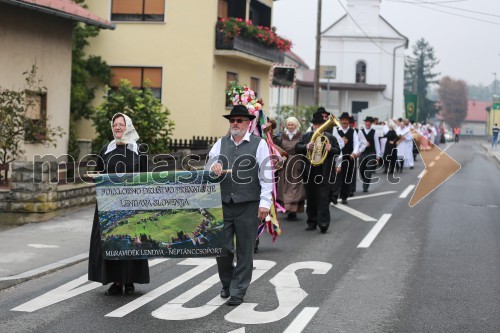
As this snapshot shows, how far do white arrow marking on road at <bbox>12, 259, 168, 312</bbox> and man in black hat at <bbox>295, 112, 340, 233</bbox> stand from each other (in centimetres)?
497

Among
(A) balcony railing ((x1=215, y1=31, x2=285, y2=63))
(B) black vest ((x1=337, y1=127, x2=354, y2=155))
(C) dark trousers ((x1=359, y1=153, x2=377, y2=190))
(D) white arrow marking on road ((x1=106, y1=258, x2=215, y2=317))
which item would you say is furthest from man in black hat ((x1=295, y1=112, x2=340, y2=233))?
(A) balcony railing ((x1=215, y1=31, x2=285, y2=63))

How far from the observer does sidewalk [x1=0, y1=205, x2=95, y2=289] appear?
10.4 meters

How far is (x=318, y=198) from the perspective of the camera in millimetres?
14305

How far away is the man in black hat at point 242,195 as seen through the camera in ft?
28.7

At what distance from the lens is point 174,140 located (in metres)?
28.1

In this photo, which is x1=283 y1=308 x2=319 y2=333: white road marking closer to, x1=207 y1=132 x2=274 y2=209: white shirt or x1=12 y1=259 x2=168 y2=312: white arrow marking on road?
x1=207 y1=132 x2=274 y2=209: white shirt

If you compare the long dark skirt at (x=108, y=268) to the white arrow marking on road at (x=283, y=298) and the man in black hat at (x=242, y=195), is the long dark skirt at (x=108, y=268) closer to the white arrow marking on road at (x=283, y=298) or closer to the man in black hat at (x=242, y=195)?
the man in black hat at (x=242, y=195)

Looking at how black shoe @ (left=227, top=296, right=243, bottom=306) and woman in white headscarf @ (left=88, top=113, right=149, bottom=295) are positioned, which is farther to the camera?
woman in white headscarf @ (left=88, top=113, right=149, bottom=295)

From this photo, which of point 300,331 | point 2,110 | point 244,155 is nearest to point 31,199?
point 2,110

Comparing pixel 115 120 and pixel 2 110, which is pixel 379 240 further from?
pixel 2 110

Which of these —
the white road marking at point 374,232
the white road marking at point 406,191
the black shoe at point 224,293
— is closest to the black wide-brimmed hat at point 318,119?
the white road marking at point 374,232

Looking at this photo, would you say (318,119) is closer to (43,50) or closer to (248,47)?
(43,50)

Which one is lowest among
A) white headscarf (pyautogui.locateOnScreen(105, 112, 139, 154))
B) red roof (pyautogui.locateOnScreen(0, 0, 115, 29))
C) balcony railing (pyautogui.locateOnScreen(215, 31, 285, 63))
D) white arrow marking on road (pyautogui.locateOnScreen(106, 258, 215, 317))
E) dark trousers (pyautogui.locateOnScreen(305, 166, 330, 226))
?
white arrow marking on road (pyautogui.locateOnScreen(106, 258, 215, 317))

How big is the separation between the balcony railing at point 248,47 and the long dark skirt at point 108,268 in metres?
21.2
